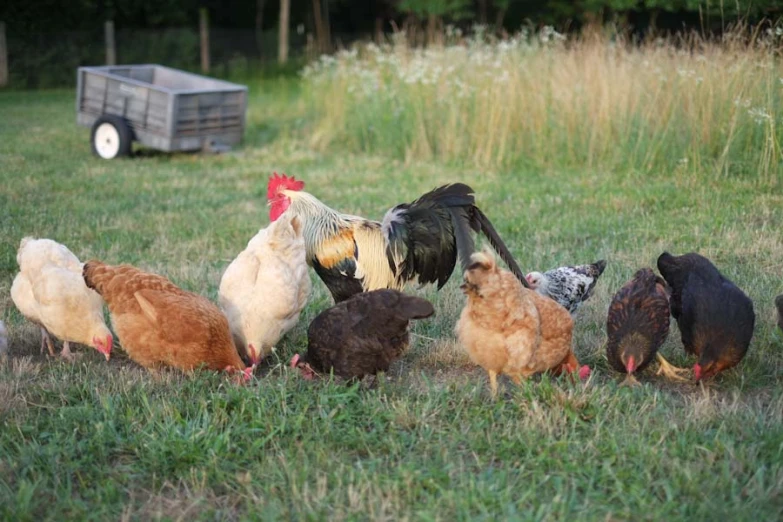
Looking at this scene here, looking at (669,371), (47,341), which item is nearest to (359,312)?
(669,371)

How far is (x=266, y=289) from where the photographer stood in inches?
200

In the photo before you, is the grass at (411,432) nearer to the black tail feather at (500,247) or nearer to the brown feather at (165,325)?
the brown feather at (165,325)

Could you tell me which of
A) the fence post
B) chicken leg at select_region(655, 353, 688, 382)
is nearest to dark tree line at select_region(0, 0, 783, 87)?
the fence post

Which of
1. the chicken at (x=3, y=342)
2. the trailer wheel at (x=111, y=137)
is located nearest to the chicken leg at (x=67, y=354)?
the chicken at (x=3, y=342)

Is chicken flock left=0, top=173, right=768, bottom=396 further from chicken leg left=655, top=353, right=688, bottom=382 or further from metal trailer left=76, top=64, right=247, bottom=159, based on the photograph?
metal trailer left=76, top=64, right=247, bottom=159

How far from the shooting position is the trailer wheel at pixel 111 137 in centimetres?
1250

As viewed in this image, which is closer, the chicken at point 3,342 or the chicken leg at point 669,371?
the chicken leg at point 669,371

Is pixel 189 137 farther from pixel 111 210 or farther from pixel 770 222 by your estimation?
pixel 770 222

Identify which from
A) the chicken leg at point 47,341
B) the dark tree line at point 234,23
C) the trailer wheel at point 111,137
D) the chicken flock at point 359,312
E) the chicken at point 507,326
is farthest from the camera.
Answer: the dark tree line at point 234,23

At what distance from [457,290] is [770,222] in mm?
3506

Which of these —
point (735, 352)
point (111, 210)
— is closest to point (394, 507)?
point (735, 352)

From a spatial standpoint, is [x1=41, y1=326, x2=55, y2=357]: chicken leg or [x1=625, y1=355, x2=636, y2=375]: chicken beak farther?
[x1=41, y1=326, x2=55, y2=357]: chicken leg

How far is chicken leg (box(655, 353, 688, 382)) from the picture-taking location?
4.93 metres

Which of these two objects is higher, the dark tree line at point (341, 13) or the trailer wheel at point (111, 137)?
the dark tree line at point (341, 13)
